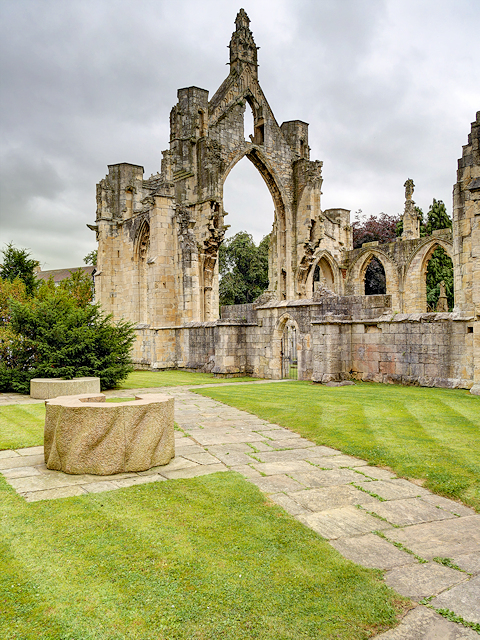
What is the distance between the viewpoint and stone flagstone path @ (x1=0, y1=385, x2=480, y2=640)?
Result: 273 cm

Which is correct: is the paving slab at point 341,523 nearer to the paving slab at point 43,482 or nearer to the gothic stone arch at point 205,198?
the paving slab at point 43,482

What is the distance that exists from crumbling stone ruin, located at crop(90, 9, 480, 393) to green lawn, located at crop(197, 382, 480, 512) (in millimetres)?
1104

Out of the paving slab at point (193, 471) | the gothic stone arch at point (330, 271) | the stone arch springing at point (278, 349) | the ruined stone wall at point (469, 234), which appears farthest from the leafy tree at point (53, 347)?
the gothic stone arch at point (330, 271)

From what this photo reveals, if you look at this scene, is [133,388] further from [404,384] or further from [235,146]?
[235,146]

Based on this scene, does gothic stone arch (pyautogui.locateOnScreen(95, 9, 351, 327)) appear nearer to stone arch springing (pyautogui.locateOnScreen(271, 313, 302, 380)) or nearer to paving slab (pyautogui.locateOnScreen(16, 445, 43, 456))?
stone arch springing (pyautogui.locateOnScreen(271, 313, 302, 380))

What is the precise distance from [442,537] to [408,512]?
0.45 metres

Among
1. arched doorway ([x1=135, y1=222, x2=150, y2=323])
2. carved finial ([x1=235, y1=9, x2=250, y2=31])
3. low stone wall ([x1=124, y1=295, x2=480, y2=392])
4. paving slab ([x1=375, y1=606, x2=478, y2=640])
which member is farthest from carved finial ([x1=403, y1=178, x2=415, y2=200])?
→ paving slab ([x1=375, y1=606, x2=478, y2=640])

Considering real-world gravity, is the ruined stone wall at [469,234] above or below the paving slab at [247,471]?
above

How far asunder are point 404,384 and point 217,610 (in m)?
9.35

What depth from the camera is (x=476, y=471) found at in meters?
4.74

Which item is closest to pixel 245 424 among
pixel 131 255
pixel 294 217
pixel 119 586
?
pixel 119 586

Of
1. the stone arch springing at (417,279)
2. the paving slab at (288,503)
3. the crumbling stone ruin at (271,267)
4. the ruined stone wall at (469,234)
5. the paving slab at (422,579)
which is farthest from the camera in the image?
the stone arch springing at (417,279)

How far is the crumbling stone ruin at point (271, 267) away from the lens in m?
10.8

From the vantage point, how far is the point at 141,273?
22281mm
